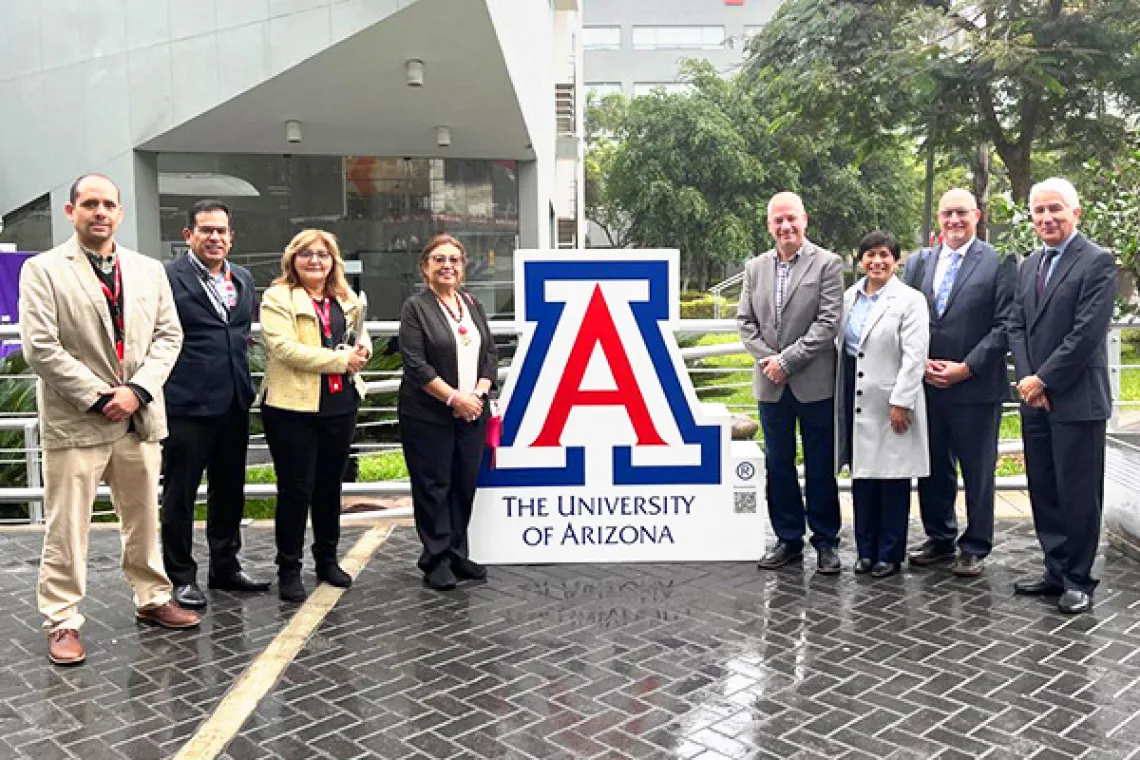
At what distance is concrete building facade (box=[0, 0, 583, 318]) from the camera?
36.9 feet

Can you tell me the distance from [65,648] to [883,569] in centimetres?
386

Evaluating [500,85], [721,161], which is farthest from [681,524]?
[721,161]

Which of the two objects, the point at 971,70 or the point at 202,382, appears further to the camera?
the point at 971,70

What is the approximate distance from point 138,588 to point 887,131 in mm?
14611

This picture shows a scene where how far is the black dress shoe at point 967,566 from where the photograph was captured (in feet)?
19.1

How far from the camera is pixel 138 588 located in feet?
17.0

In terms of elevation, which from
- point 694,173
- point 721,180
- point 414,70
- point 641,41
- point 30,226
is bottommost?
point 30,226

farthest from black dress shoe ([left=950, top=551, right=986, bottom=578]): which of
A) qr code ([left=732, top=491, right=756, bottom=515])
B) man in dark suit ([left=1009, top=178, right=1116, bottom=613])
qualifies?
qr code ([left=732, top=491, right=756, bottom=515])

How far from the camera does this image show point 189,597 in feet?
18.0

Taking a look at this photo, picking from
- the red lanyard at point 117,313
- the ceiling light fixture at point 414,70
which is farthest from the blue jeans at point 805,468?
the ceiling light fixture at point 414,70

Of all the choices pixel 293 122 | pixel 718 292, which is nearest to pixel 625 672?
pixel 293 122

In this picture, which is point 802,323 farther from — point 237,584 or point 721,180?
point 721,180

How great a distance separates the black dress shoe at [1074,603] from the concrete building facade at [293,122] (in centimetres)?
702

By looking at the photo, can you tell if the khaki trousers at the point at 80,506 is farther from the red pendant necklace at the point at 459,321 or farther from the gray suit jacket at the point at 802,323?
the gray suit jacket at the point at 802,323
